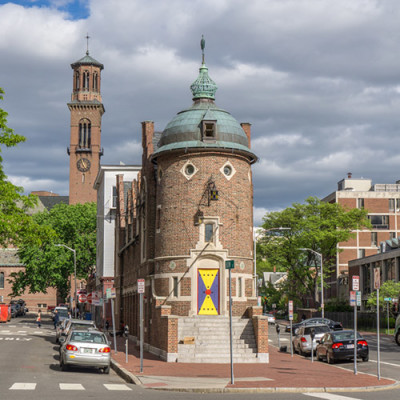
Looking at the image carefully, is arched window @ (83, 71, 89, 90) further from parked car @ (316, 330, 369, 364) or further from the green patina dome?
parked car @ (316, 330, 369, 364)

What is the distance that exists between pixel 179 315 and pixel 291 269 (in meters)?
40.6

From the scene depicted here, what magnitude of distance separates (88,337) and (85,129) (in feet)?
319

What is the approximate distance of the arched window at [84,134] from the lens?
117512mm

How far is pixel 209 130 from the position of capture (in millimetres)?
31484

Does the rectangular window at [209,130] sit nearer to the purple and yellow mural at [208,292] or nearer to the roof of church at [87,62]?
the purple and yellow mural at [208,292]

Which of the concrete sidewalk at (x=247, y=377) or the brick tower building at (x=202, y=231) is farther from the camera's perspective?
the brick tower building at (x=202, y=231)

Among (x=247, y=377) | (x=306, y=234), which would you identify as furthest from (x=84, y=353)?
(x=306, y=234)

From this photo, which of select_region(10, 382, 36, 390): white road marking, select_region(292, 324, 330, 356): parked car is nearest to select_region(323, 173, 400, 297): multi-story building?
select_region(292, 324, 330, 356): parked car

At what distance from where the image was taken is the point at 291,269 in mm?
69688

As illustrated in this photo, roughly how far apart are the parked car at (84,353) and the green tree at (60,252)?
4486cm

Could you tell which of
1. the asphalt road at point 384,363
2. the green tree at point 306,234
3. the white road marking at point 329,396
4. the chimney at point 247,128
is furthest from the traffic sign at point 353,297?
the green tree at point 306,234

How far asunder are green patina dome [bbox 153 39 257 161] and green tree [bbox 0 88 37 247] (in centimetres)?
663

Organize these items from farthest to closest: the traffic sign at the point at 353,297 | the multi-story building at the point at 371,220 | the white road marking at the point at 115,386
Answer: the multi-story building at the point at 371,220, the traffic sign at the point at 353,297, the white road marking at the point at 115,386

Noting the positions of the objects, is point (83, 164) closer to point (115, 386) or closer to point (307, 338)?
point (307, 338)
